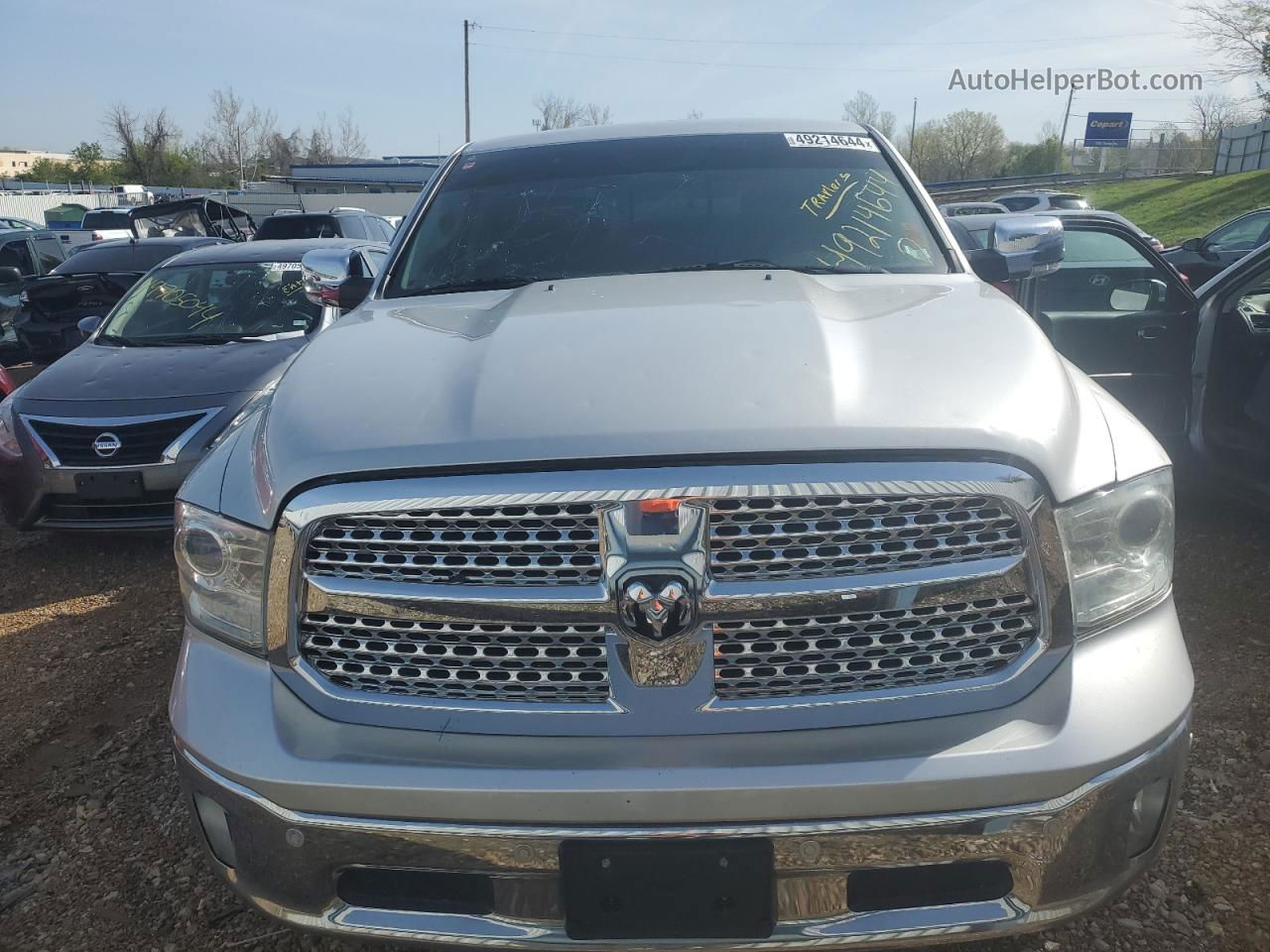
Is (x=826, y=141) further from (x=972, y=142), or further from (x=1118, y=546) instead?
(x=972, y=142)

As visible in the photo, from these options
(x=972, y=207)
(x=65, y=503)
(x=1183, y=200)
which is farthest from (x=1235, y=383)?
(x=1183, y=200)

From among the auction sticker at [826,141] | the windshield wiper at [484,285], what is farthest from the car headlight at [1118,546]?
the auction sticker at [826,141]

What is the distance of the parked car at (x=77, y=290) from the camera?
9.92m

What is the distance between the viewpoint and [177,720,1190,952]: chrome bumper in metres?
Result: 1.64

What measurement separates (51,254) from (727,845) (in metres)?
16.9

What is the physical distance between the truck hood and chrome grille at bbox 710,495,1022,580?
3.5 inches

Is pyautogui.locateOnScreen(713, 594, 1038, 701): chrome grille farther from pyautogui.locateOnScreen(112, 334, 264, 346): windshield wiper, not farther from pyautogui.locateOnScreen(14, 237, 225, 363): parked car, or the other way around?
pyautogui.locateOnScreen(14, 237, 225, 363): parked car

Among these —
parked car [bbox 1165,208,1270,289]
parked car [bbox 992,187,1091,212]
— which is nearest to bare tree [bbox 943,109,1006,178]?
parked car [bbox 992,187,1091,212]

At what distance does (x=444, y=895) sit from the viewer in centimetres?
175

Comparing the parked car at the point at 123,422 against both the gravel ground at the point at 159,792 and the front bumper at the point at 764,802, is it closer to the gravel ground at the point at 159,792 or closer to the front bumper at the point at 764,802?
the gravel ground at the point at 159,792

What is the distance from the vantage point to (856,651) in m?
1.74

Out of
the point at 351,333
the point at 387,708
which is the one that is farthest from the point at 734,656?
the point at 351,333

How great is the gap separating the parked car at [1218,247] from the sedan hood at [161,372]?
31.3 feet

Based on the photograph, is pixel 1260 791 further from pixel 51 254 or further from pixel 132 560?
pixel 51 254
